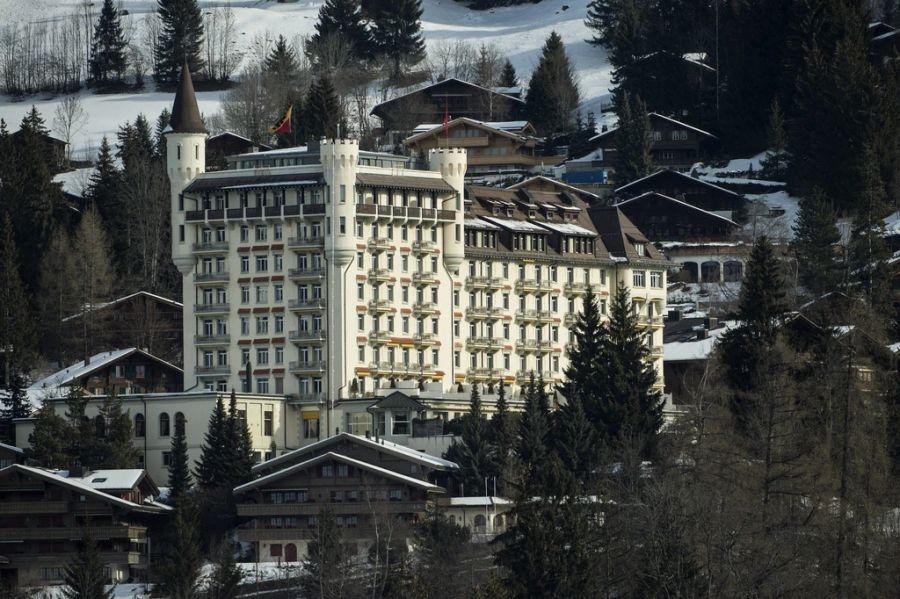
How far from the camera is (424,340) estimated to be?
150 metres

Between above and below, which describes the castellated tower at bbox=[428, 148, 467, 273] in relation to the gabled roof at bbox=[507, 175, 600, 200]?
below

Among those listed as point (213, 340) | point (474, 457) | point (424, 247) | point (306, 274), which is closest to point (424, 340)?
point (424, 247)

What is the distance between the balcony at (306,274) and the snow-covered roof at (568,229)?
16.0m

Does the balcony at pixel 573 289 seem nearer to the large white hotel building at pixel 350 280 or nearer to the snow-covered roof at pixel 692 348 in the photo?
the large white hotel building at pixel 350 280

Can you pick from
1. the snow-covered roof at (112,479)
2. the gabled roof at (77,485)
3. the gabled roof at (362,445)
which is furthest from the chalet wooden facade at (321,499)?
the snow-covered roof at (112,479)

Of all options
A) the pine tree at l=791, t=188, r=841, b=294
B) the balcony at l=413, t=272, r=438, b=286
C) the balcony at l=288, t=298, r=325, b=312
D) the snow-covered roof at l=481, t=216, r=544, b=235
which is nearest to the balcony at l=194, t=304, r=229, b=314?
the balcony at l=288, t=298, r=325, b=312

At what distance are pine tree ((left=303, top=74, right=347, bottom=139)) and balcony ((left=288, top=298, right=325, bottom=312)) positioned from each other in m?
26.9

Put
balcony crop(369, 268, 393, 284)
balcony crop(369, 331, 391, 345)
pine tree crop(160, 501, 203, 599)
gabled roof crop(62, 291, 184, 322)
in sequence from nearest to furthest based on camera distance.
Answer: pine tree crop(160, 501, 203, 599)
balcony crop(369, 331, 391, 345)
balcony crop(369, 268, 393, 284)
gabled roof crop(62, 291, 184, 322)

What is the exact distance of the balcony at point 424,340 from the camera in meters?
150

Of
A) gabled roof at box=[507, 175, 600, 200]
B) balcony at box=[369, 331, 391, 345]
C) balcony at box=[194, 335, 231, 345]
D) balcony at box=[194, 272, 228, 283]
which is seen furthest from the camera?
gabled roof at box=[507, 175, 600, 200]

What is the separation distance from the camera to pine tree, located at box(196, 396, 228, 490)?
132875 mm

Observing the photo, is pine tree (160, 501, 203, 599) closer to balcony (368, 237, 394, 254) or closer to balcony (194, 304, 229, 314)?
balcony (194, 304, 229, 314)

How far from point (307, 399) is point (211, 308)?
8.00m

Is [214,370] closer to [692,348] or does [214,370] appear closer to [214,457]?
[214,457]
